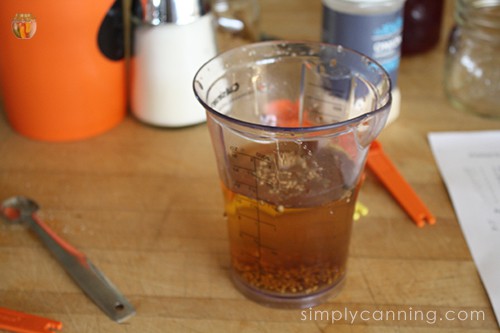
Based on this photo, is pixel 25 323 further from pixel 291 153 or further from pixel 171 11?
pixel 171 11

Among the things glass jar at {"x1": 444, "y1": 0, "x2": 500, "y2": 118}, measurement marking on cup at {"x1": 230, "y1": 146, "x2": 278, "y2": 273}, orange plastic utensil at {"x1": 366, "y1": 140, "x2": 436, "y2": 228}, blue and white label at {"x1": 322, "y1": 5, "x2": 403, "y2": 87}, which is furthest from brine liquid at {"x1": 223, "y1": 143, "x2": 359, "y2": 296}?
glass jar at {"x1": 444, "y1": 0, "x2": 500, "y2": 118}

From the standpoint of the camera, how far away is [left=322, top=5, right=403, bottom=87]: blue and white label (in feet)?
2.71

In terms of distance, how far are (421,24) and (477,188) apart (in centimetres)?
34

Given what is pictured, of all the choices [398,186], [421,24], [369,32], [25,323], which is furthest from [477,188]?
[25,323]

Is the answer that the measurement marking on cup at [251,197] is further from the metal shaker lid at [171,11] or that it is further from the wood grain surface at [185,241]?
the metal shaker lid at [171,11]

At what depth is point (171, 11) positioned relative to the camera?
0.83m

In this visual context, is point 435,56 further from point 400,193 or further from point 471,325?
point 471,325

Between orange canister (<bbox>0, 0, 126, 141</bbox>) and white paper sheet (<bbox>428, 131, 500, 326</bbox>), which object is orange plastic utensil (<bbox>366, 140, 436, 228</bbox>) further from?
orange canister (<bbox>0, 0, 126, 141</bbox>)

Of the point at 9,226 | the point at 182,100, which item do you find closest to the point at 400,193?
the point at 182,100

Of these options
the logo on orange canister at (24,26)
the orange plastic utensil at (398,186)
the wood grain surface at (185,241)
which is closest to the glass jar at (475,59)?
the wood grain surface at (185,241)

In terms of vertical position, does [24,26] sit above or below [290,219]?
above

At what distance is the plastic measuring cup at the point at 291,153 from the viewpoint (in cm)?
58

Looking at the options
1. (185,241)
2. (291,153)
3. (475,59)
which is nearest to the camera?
(291,153)

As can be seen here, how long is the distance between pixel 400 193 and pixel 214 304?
0.87 feet
